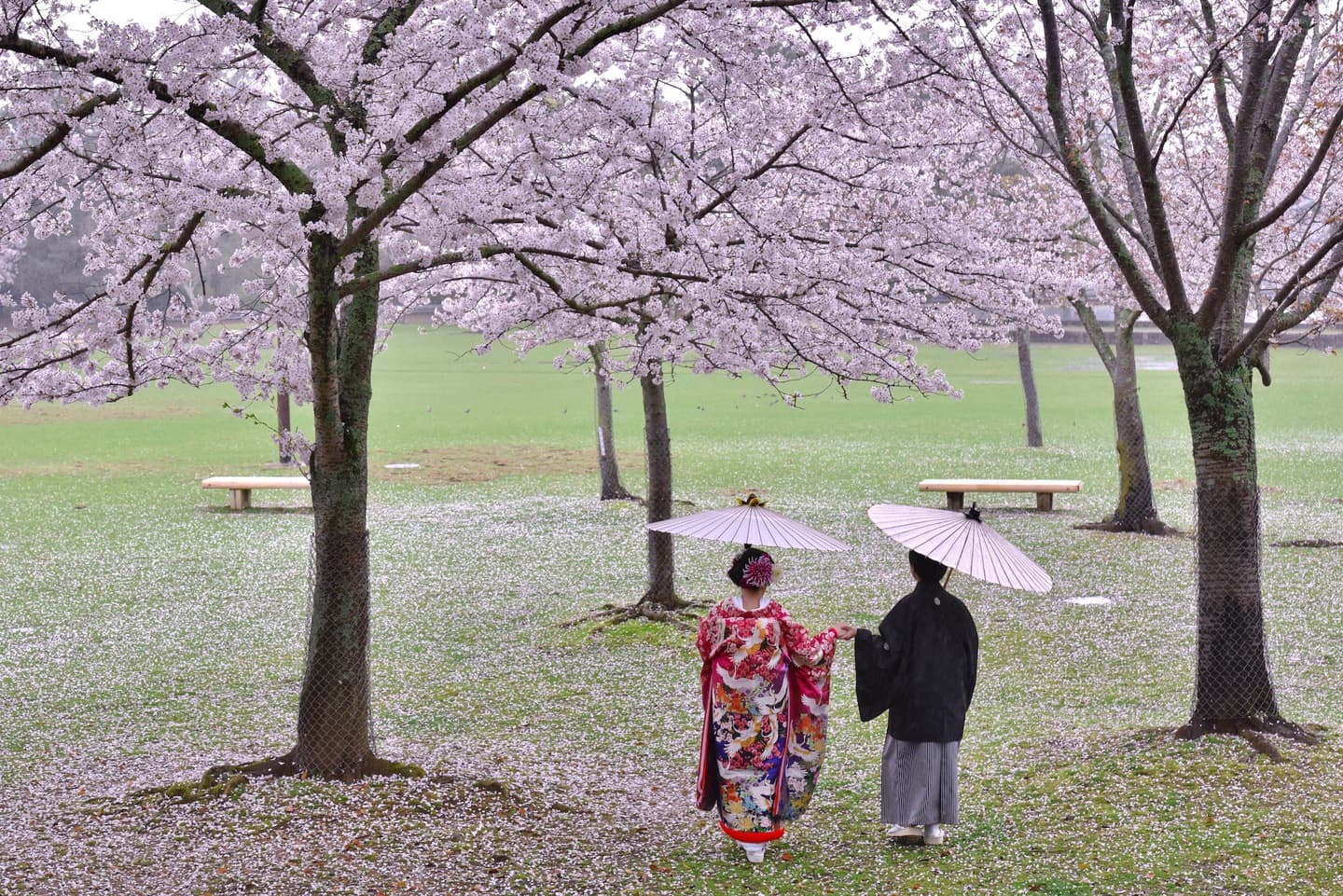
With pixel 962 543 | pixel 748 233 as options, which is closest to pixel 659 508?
pixel 748 233

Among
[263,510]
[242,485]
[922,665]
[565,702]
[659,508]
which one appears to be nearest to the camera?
[922,665]

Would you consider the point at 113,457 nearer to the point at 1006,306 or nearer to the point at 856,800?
the point at 1006,306

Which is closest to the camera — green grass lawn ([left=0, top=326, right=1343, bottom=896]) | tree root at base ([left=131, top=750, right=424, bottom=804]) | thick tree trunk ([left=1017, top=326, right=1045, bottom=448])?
green grass lawn ([left=0, top=326, right=1343, bottom=896])

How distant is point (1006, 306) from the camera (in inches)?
532

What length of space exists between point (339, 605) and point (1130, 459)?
13563 millimetres

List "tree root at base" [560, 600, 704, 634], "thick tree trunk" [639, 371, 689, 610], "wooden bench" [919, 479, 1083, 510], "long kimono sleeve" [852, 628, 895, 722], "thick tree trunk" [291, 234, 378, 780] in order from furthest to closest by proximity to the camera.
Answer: "wooden bench" [919, 479, 1083, 510] < "thick tree trunk" [639, 371, 689, 610] < "tree root at base" [560, 600, 704, 634] < "thick tree trunk" [291, 234, 378, 780] < "long kimono sleeve" [852, 628, 895, 722]

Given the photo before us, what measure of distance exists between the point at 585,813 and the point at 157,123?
16.4 ft

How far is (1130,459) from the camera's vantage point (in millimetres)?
18047

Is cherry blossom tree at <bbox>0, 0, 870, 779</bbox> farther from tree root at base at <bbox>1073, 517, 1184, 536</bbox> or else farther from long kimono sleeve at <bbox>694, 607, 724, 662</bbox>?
tree root at base at <bbox>1073, 517, 1184, 536</bbox>

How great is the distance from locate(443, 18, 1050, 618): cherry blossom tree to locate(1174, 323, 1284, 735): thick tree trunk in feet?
8.69

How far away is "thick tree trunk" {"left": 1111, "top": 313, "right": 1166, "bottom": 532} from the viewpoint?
18.0 meters

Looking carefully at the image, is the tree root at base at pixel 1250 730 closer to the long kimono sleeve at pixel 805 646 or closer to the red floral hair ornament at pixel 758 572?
the long kimono sleeve at pixel 805 646

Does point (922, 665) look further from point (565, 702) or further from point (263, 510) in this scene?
point (263, 510)

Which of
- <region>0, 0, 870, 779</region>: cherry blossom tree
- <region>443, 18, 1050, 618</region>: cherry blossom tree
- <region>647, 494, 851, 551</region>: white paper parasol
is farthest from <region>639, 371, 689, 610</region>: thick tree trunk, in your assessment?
<region>647, 494, 851, 551</region>: white paper parasol
